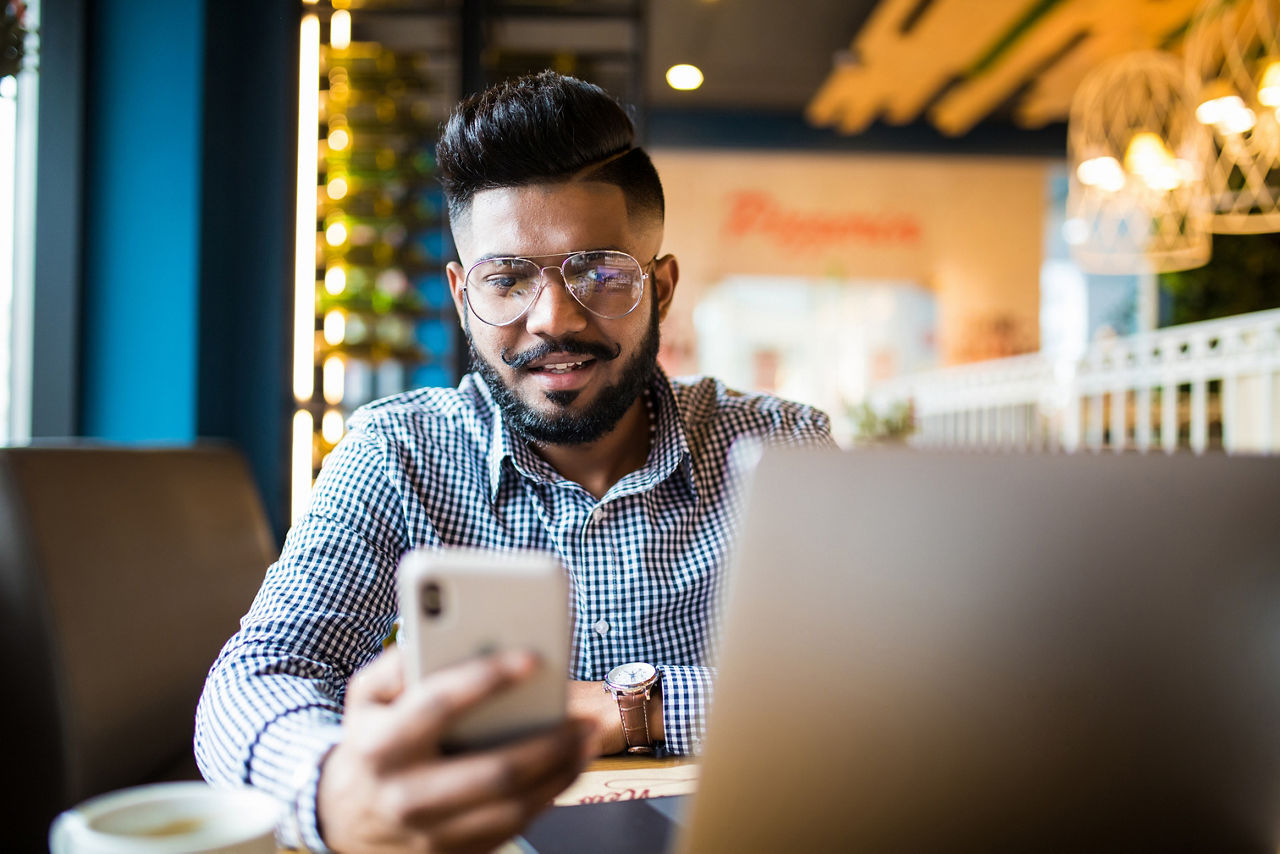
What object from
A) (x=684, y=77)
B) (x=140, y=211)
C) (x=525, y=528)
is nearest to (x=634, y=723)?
(x=525, y=528)

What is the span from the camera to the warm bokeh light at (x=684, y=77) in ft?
24.0

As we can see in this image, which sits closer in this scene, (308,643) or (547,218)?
(308,643)

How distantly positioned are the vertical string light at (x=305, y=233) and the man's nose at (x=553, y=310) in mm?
2219

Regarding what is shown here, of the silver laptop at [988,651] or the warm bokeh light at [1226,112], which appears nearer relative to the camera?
the silver laptop at [988,651]

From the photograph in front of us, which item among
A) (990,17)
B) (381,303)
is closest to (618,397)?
(381,303)

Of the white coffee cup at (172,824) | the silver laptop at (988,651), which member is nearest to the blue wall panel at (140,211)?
the white coffee cup at (172,824)

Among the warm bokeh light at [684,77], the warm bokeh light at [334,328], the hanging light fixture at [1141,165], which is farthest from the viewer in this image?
the warm bokeh light at [684,77]

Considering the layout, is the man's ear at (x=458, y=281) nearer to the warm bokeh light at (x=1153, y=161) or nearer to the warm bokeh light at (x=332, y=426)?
the warm bokeh light at (x=332, y=426)

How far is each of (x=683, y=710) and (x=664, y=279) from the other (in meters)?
0.66

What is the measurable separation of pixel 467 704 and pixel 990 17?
644cm

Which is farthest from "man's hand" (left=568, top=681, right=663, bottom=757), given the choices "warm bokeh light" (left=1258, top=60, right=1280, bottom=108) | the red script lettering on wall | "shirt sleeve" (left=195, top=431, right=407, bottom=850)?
the red script lettering on wall

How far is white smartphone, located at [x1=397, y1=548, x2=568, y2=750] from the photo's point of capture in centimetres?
51

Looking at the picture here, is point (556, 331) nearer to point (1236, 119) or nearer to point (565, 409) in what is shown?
point (565, 409)

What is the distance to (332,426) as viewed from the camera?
3430 millimetres
